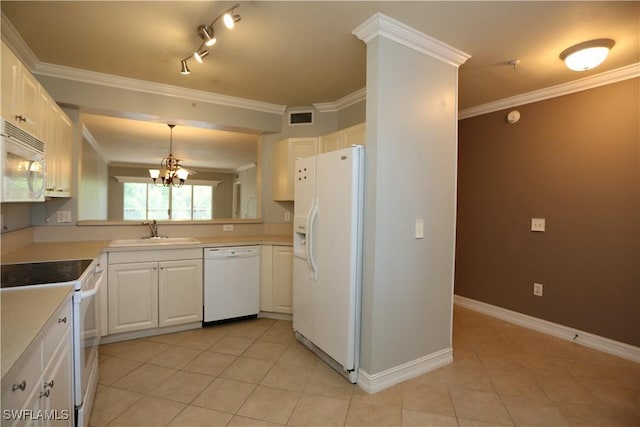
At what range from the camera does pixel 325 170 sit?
94.3 inches

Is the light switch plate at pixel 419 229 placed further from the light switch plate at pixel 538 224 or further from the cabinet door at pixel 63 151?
the cabinet door at pixel 63 151

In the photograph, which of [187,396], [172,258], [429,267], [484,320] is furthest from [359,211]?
[484,320]

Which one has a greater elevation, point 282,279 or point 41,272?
point 41,272

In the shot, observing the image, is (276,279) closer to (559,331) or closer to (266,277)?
(266,277)

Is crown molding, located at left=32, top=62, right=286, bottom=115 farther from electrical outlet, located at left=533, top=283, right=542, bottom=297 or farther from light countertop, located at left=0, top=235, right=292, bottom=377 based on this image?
electrical outlet, located at left=533, top=283, right=542, bottom=297

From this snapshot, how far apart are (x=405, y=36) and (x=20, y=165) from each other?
2392mm

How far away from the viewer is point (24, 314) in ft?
3.83

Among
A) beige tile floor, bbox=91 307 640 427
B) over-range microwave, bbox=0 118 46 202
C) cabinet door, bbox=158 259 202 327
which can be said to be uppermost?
over-range microwave, bbox=0 118 46 202

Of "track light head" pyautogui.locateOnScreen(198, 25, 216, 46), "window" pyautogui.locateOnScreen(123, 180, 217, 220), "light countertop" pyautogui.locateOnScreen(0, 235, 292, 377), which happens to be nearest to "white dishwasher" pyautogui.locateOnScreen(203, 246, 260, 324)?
"light countertop" pyautogui.locateOnScreen(0, 235, 292, 377)

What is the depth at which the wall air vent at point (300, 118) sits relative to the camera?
3857 mm

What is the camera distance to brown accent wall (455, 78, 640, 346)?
271 centimetres

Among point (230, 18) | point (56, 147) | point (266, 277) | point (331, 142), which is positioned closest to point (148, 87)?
point (56, 147)

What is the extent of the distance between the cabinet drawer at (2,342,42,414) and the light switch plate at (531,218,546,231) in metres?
3.88

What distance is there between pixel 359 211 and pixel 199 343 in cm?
188
